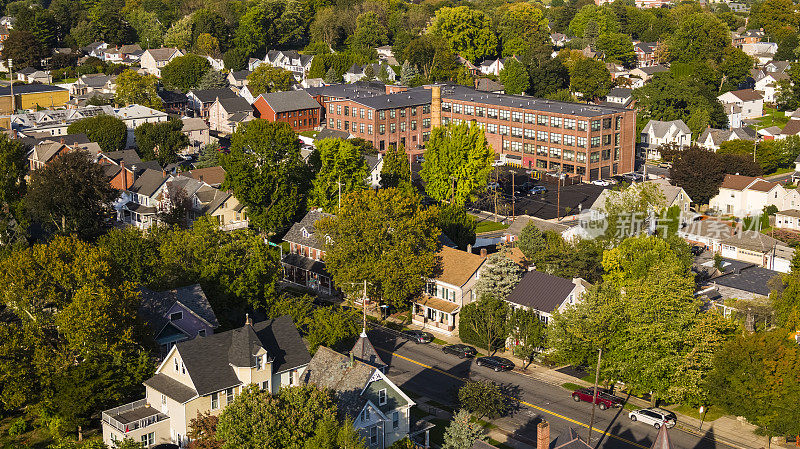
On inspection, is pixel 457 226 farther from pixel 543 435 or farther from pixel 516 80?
pixel 516 80

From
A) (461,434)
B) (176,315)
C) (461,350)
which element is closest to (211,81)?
(176,315)

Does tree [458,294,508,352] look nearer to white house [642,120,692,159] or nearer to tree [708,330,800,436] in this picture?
tree [708,330,800,436]

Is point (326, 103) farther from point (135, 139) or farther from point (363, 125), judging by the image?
point (135, 139)

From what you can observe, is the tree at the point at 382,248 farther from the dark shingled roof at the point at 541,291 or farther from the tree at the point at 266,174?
the tree at the point at 266,174

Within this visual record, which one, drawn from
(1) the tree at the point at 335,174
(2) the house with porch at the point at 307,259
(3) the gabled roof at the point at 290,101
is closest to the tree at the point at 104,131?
(3) the gabled roof at the point at 290,101

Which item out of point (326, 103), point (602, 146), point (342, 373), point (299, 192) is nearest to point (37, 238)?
point (299, 192)

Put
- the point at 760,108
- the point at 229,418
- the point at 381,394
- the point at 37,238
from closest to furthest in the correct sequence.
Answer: the point at 229,418, the point at 381,394, the point at 37,238, the point at 760,108

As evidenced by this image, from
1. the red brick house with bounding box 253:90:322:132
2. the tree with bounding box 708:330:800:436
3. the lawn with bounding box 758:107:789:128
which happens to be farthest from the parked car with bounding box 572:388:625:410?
the lawn with bounding box 758:107:789:128

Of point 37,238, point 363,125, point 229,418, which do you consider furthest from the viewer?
point 363,125
